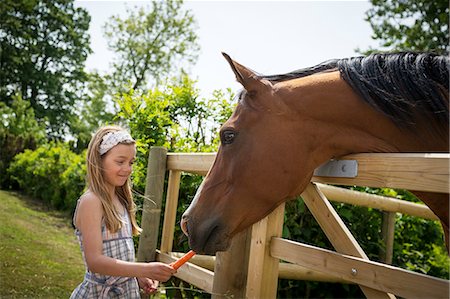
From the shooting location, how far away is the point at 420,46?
1334cm

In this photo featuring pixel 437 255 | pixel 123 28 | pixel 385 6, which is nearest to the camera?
pixel 437 255

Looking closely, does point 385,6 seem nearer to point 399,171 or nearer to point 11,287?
point 11,287

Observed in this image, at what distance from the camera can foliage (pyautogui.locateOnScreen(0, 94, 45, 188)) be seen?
62.7 ft

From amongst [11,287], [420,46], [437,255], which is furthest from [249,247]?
[420,46]

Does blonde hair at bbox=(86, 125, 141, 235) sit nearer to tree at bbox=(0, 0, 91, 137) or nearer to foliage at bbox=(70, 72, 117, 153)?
foliage at bbox=(70, 72, 117, 153)

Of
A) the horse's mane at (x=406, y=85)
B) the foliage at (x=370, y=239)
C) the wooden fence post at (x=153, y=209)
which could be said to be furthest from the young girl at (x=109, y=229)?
the foliage at (x=370, y=239)

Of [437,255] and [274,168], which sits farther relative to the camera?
[437,255]

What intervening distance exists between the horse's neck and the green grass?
14.5 feet

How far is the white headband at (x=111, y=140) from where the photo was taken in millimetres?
2451

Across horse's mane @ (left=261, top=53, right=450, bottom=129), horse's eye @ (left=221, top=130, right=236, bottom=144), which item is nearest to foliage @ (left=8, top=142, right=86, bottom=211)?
horse's eye @ (left=221, top=130, right=236, bottom=144)

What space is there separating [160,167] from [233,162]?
172cm

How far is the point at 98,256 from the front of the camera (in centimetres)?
219

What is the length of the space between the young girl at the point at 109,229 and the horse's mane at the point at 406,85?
47.9 inches

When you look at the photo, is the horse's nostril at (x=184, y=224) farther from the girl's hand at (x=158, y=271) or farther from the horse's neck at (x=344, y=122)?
the horse's neck at (x=344, y=122)
